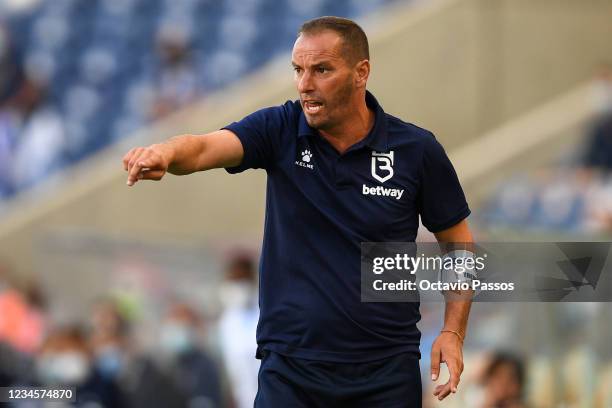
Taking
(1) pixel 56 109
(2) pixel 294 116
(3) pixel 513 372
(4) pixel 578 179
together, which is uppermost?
(1) pixel 56 109

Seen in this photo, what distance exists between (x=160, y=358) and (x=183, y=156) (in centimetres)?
695

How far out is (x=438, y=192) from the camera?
5.62 m

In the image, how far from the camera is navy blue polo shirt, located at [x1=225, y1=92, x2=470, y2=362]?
5.46m

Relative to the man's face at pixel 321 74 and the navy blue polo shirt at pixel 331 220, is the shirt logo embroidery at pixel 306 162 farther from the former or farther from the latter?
the man's face at pixel 321 74

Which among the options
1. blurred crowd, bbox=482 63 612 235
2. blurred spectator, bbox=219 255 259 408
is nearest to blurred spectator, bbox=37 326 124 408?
blurred spectator, bbox=219 255 259 408

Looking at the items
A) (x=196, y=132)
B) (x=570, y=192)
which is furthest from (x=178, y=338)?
(x=196, y=132)

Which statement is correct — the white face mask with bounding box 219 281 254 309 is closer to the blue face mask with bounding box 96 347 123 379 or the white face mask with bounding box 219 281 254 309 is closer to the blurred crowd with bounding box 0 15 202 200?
the blue face mask with bounding box 96 347 123 379

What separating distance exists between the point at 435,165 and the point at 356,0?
39.9 ft

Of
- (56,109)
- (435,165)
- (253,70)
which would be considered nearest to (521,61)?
(253,70)

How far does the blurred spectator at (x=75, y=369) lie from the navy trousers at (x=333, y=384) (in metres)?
5.25

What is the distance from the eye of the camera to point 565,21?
1670 centimetres

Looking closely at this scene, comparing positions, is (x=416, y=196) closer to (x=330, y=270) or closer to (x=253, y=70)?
(x=330, y=270)

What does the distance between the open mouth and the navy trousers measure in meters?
0.94

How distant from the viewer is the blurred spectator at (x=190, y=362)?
1134 cm
